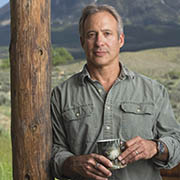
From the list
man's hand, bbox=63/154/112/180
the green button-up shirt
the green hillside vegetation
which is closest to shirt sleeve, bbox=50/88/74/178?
the green button-up shirt

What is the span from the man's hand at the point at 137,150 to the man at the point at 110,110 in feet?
0.15

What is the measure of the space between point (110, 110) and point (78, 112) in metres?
0.18

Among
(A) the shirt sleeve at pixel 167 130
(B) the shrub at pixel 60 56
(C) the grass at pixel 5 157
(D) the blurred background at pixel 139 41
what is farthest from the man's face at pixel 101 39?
(B) the shrub at pixel 60 56

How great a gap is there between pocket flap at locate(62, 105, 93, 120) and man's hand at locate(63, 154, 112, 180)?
221mm

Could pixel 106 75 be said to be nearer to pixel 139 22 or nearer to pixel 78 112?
pixel 78 112

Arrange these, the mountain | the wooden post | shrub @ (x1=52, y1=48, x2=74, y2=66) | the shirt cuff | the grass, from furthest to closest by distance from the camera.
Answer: shrub @ (x1=52, y1=48, x2=74, y2=66) → the mountain → the grass → the wooden post → the shirt cuff

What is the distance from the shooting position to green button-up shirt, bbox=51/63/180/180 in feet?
6.13

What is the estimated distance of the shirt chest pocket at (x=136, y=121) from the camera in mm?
1865

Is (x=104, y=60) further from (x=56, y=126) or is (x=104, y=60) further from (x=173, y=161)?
(x=173, y=161)

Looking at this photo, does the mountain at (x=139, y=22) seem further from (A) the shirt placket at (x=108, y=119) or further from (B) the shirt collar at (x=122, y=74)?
(A) the shirt placket at (x=108, y=119)

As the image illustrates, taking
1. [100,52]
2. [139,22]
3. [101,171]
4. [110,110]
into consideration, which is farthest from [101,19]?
[139,22]

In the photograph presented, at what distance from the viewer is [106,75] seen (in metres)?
1.95

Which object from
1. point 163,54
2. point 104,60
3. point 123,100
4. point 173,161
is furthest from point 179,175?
point 163,54

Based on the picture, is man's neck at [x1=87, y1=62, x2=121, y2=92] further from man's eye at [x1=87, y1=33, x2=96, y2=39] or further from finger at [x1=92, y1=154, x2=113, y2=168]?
finger at [x1=92, y1=154, x2=113, y2=168]
